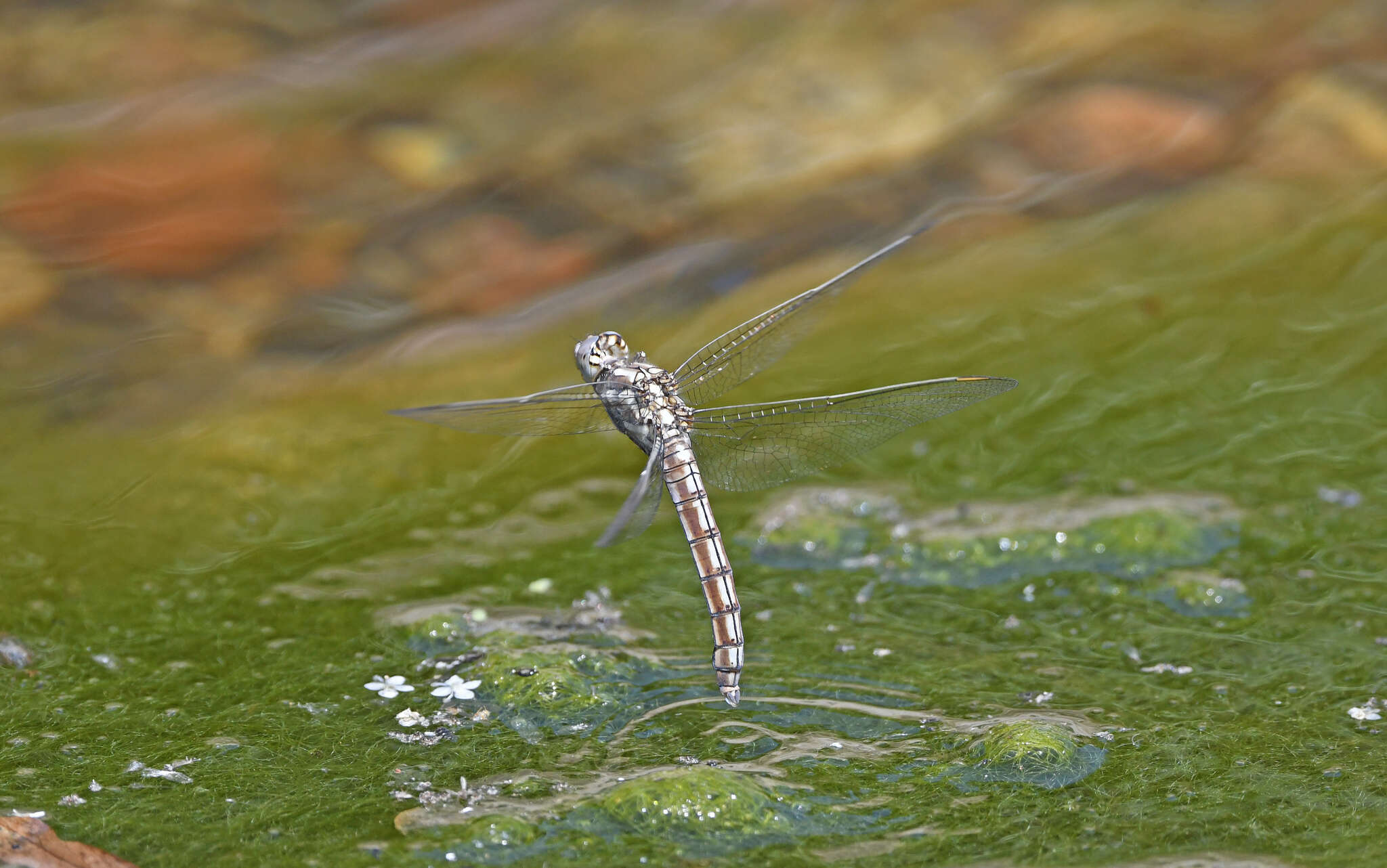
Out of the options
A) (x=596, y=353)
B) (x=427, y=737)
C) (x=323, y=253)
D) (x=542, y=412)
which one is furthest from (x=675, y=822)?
(x=323, y=253)

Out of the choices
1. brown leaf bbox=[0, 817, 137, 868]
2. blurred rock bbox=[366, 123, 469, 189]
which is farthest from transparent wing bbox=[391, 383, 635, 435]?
blurred rock bbox=[366, 123, 469, 189]

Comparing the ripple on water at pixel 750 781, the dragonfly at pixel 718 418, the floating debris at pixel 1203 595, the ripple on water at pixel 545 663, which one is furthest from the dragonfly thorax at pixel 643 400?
the floating debris at pixel 1203 595

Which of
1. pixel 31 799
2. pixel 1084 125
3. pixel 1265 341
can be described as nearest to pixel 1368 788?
pixel 1265 341

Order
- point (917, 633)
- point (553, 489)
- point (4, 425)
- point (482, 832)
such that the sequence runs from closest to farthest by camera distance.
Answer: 1. point (482, 832)
2. point (917, 633)
3. point (553, 489)
4. point (4, 425)

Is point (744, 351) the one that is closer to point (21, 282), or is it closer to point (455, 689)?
point (455, 689)

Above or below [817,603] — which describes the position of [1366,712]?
below

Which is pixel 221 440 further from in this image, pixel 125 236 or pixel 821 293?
pixel 821 293

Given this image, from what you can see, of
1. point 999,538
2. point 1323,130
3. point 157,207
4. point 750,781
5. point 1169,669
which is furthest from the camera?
point 1323,130

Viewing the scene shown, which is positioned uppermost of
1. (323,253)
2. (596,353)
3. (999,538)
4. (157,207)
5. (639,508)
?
(157,207)
